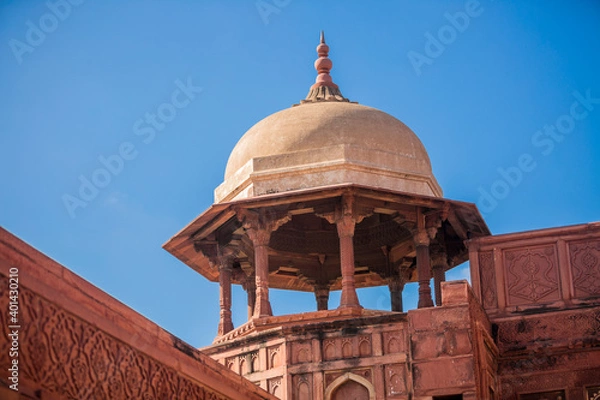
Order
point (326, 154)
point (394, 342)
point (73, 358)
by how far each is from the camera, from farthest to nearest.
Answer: point (326, 154)
point (394, 342)
point (73, 358)

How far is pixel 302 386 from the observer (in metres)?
15.5

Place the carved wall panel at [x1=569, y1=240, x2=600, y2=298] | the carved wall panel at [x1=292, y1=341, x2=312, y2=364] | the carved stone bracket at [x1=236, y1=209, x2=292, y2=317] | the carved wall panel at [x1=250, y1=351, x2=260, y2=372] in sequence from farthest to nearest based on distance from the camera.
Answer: the carved stone bracket at [x1=236, y1=209, x2=292, y2=317] → the carved wall panel at [x1=250, y1=351, x2=260, y2=372] → the carved wall panel at [x1=292, y1=341, x2=312, y2=364] → the carved wall panel at [x1=569, y1=240, x2=600, y2=298]

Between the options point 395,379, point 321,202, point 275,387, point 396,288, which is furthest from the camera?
point 396,288

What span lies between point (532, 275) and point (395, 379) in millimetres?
2373

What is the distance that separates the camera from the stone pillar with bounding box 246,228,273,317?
16766 millimetres

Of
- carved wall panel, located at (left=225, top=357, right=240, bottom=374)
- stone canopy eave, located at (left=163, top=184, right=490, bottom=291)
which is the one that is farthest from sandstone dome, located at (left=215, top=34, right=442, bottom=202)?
carved wall panel, located at (left=225, top=357, right=240, bottom=374)

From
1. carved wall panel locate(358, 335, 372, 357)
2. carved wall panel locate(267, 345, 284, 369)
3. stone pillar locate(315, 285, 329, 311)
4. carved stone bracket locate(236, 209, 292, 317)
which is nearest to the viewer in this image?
carved wall panel locate(358, 335, 372, 357)

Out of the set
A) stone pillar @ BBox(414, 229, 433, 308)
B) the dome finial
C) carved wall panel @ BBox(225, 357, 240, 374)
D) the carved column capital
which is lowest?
carved wall panel @ BBox(225, 357, 240, 374)

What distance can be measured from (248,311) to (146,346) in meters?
8.66

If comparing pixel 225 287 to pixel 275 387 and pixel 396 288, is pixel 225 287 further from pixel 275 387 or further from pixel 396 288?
pixel 396 288

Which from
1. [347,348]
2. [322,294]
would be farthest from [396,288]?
[347,348]

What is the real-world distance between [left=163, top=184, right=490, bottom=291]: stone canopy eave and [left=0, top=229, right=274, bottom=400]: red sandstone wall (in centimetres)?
590

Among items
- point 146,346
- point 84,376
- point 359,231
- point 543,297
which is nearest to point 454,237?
point 359,231

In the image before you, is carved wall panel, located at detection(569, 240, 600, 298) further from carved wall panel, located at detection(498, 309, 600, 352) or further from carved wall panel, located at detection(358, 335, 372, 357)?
carved wall panel, located at detection(358, 335, 372, 357)
